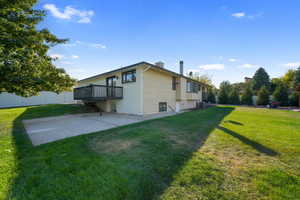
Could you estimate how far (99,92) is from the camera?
9.84m

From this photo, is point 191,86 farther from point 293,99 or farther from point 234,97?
point 293,99

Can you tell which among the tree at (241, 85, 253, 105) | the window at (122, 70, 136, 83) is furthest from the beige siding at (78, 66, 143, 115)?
the tree at (241, 85, 253, 105)

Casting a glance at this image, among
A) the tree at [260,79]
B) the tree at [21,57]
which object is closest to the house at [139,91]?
the tree at [21,57]

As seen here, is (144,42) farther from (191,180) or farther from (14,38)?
(191,180)

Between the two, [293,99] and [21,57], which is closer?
[21,57]

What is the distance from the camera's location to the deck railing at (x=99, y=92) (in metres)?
9.55

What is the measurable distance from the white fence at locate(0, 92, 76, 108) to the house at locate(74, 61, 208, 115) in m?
10.1

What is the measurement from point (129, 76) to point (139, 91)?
1.85m

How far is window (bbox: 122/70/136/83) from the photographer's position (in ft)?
32.9

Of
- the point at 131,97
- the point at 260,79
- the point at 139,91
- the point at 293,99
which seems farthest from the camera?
the point at 260,79

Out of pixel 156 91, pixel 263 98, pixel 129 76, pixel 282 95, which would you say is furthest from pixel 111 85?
pixel 282 95

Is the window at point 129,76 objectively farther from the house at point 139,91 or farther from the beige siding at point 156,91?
the beige siding at point 156,91

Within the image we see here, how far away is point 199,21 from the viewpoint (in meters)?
8.90

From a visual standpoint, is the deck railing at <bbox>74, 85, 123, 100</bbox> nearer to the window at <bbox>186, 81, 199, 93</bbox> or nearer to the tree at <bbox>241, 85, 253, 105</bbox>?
the window at <bbox>186, 81, 199, 93</bbox>
